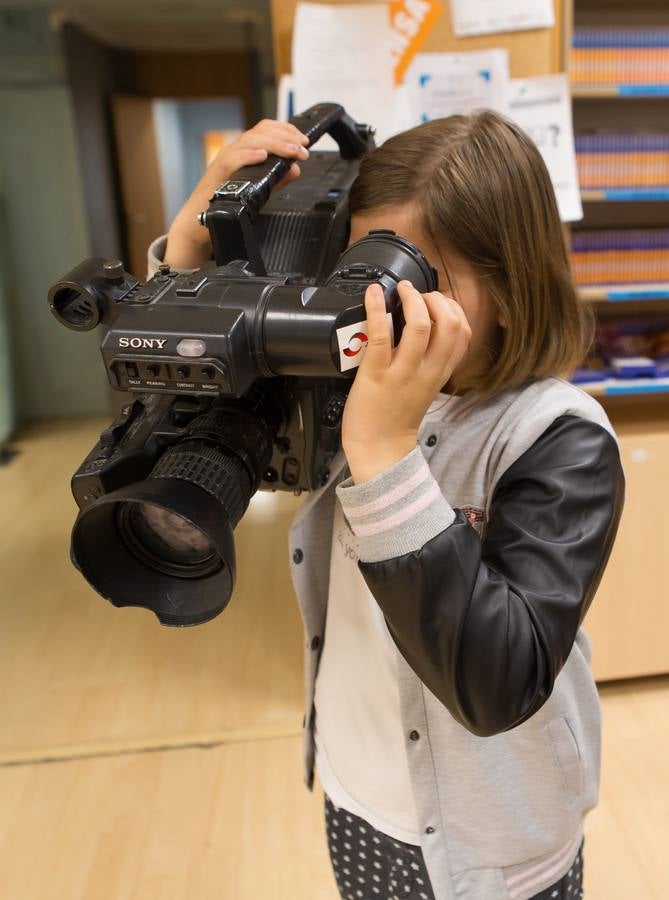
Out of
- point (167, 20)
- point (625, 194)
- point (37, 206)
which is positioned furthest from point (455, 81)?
point (167, 20)

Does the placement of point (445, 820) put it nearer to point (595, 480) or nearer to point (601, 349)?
point (595, 480)

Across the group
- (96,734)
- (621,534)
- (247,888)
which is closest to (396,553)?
(247,888)

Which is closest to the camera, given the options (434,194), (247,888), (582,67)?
(434,194)

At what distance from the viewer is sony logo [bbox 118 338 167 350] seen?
0.45 metres

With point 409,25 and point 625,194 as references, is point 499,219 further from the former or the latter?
point 625,194

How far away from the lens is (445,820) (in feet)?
2.24

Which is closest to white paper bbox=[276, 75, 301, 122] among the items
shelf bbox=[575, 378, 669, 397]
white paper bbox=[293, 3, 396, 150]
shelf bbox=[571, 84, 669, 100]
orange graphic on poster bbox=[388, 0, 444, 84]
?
white paper bbox=[293, 3, 396, 150]

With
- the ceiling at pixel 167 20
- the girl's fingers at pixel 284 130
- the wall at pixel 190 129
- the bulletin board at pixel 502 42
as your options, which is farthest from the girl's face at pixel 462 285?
the wall at pixel 190 129

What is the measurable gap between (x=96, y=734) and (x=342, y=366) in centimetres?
161

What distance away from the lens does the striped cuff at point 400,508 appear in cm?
49

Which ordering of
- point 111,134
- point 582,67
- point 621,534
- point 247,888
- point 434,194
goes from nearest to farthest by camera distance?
point 434,194
point 247,888
point 582,67
point 621,534
point 111,134

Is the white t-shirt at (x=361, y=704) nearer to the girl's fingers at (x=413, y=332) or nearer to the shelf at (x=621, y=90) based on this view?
the girl's fingers at (x=413, y=332)

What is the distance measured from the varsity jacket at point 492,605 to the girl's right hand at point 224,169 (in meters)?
0.27

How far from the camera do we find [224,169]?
0.69 metres
